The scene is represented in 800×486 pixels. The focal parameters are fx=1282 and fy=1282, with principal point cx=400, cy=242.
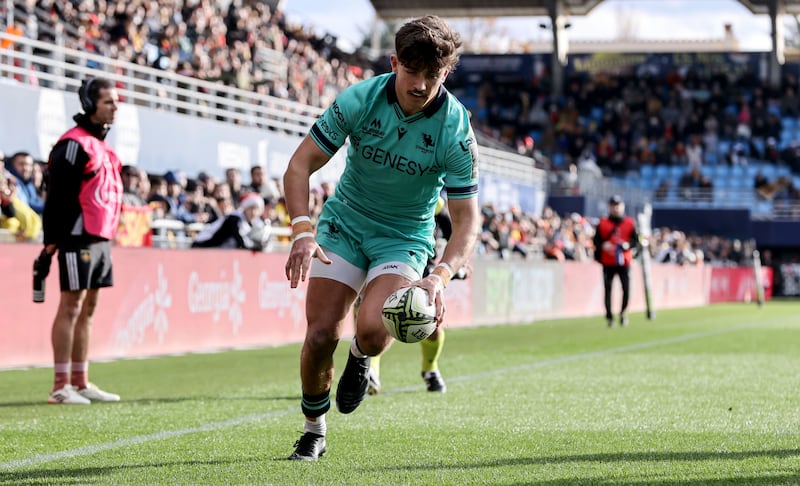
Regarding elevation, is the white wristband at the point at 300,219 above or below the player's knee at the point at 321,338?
above

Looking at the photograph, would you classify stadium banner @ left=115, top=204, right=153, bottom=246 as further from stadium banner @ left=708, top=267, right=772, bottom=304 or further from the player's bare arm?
stadium banner @ left=708, top=267, right=772, bottom=304

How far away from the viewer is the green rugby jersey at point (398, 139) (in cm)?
590

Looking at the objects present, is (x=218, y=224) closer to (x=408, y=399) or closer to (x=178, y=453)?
(x=408, y=399)

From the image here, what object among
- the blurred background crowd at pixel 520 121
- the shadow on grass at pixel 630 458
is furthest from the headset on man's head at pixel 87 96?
the shadow on grass at pixel 630 458

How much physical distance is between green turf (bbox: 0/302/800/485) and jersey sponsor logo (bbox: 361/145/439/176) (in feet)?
4.50

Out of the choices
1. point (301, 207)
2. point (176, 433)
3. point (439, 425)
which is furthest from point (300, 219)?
point (439, 425)


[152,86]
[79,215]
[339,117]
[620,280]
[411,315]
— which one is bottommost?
[411,315]

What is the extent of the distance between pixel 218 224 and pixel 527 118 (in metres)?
37.0

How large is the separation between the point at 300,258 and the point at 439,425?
250 cm

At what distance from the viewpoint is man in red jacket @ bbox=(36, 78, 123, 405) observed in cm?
886

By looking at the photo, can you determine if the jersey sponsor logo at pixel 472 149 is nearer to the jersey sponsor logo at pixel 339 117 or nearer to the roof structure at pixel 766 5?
the jersey sponsor logo at pixel 339 117

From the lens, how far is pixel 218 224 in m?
15.8

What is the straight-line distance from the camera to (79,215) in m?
8.95

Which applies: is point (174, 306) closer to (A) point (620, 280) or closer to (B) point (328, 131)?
(B) point (328, 131)
